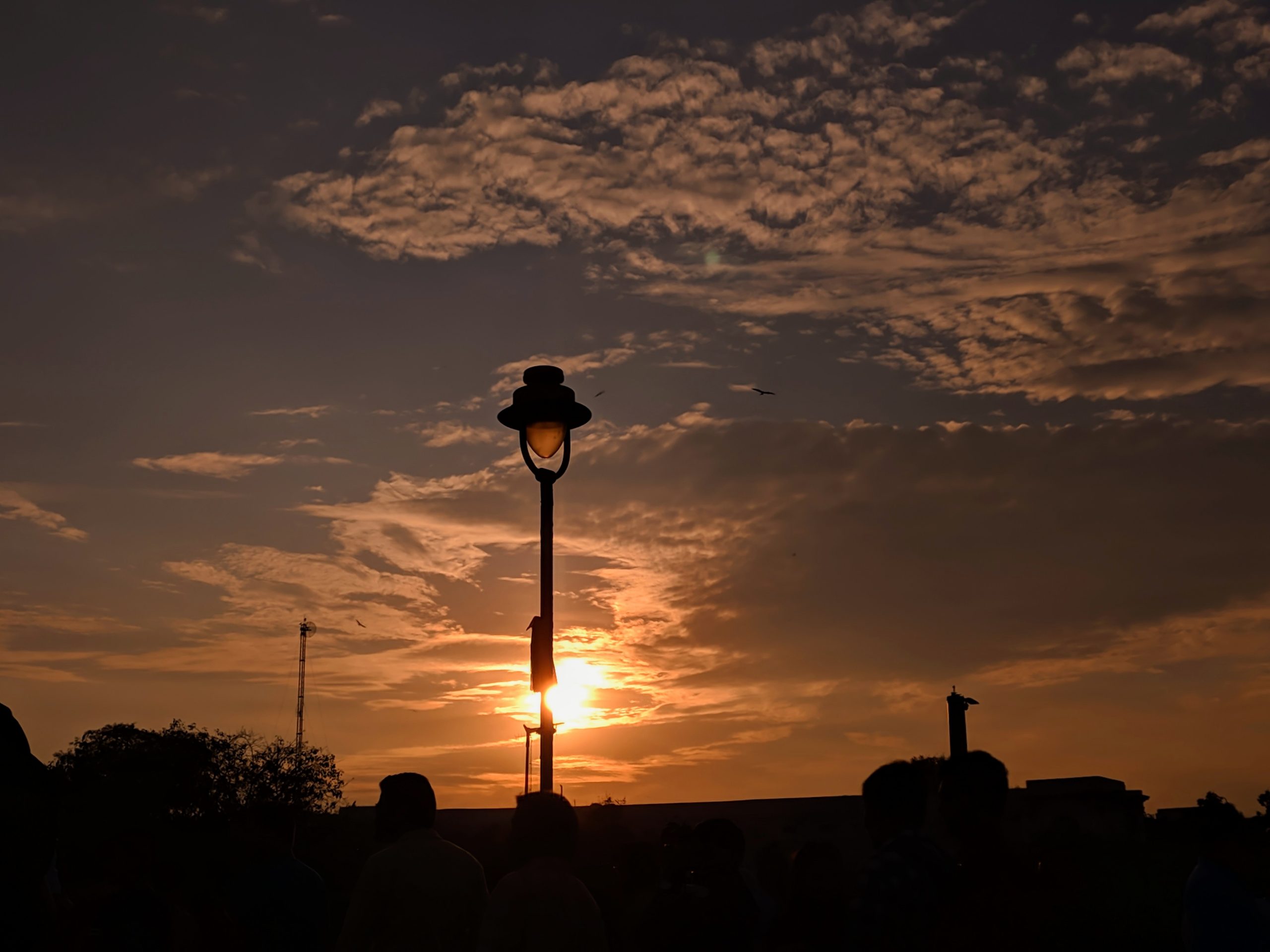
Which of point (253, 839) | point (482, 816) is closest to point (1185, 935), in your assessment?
point (253, 839)

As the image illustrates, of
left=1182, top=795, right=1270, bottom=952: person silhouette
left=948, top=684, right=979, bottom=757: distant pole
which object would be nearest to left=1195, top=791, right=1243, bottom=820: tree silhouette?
left=1182, top=795, right=1270, bottom=952: person silhouette

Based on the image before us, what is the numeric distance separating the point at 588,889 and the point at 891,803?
71.6 inches

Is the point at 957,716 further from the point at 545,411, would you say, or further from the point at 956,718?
the point at 545,411

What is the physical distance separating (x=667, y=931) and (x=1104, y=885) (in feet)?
100

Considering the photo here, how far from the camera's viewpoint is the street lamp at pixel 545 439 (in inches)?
359

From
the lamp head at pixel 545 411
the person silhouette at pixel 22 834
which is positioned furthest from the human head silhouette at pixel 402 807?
the lamp head at pixel 545 411

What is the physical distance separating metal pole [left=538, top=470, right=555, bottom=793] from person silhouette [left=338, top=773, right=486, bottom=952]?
7.90ft

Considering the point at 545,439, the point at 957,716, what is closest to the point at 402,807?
the point at 545,439

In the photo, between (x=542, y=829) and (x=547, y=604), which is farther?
(x=547, y=604)

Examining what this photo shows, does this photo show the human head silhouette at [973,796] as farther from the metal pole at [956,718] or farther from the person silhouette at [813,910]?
the metal pole at [956,718]

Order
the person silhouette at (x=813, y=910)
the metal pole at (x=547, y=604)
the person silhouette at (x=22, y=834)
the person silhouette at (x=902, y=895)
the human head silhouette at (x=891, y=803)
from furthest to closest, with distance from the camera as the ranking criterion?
the metal pole at (x=547, y=604)
the person silhouette at (x=813, y=910)
the human head silhouette at (x=891, y=803)
the person silhouette at (x=902, y=895)
the person silhouette at (x=22, y=834)

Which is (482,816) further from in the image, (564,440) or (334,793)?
(564,440)

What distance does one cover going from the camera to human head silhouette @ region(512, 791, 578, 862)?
564 cm

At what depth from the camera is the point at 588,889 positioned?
6199 mm
